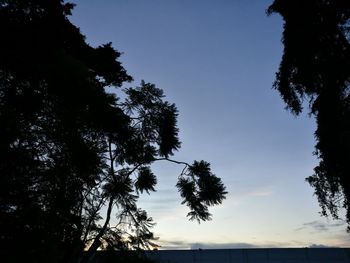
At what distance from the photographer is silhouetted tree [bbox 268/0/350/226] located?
14320 millimetres

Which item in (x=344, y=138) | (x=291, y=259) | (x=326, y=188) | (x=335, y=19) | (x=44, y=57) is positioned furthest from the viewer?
(x=291, y=259)

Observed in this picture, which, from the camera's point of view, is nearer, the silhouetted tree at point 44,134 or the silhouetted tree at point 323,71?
the silhouetted tree at point 44,134

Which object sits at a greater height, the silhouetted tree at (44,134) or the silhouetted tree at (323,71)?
the silhouetted tree at (323,71)

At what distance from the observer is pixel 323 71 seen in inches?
580

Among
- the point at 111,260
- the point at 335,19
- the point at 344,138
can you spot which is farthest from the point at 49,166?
the point at 335,19

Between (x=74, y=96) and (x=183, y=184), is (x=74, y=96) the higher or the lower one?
the lower one

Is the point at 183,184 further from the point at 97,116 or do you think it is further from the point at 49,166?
the point at 97,116

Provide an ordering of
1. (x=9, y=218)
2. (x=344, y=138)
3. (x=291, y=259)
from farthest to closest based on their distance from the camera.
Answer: (x=291, y=259) → (x=344, y=138) → (x=9, y=218)

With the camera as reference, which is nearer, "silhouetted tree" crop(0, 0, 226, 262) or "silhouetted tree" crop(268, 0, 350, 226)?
"silhouetted tree" crop(0, 0, 226, 262)

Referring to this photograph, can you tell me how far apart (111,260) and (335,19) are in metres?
13.5

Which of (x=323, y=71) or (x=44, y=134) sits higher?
(x=323, y=71)

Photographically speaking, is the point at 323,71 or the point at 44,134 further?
the point at 323,71

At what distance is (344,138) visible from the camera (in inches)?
505

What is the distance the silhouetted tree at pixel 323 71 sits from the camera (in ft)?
47.0
